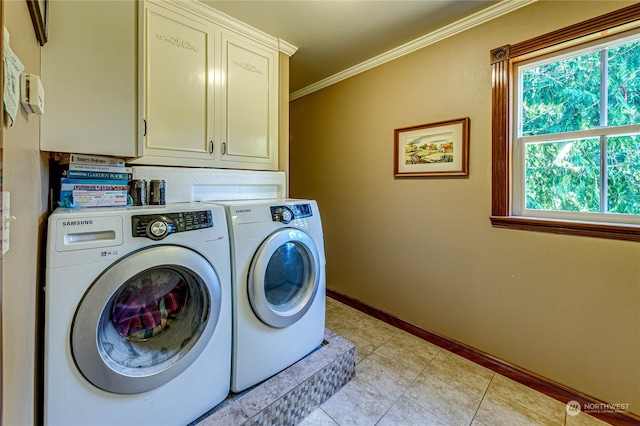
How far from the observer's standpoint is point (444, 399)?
1.62 meters

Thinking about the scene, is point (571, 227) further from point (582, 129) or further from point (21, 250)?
point (21, 250)

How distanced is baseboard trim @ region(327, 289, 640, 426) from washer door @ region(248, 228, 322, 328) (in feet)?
3.73

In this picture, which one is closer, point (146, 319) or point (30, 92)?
point (30, 92)

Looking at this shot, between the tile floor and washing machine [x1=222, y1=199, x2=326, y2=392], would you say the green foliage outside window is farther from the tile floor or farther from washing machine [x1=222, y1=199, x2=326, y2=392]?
washing machine [x1=222, y1=199, x2=326, y2=392]

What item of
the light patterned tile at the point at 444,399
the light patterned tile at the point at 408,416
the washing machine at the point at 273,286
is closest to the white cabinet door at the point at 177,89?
the washing machine at the point at 273,286

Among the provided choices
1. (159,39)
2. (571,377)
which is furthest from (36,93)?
(571,377)

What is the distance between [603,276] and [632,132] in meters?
0.77

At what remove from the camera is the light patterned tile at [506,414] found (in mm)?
1464

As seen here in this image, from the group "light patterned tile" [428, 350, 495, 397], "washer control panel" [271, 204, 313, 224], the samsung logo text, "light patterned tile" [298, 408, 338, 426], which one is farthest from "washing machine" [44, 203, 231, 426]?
"light patterned tile" [428, 350, 495, 397]

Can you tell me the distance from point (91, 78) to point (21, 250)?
756mm

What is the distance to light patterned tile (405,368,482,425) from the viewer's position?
1.50m

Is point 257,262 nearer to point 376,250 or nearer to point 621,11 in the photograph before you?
point 376,250

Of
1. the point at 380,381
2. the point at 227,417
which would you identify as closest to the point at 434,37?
the point at 380,381

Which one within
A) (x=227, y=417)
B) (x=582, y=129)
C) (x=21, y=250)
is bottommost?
(x=227, y=417)
